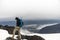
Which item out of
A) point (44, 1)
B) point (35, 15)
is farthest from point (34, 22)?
point (44, 1)

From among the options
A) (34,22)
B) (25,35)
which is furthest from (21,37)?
(34,22)

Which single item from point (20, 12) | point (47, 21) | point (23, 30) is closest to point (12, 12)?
point (20, 12)

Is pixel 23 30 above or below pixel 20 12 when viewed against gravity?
below

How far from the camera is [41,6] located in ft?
15.9

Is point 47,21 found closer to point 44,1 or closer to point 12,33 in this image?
point 44,1

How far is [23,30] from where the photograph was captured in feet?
15.1

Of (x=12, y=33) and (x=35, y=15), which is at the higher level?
(x=35, y=15)

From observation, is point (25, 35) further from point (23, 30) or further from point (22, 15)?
point (22, 15)

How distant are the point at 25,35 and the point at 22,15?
520 mm

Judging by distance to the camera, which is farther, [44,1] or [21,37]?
[44,1]

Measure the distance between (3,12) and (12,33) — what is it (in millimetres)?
618

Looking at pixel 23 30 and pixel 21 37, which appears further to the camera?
pixel 23 30

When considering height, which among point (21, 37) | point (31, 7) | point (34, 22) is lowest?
point (21, 37)

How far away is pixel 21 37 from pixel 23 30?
1.17 feet
